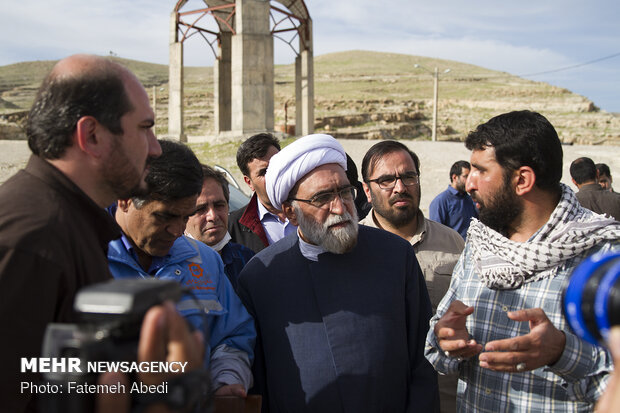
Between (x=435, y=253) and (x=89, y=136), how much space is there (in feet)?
8.11

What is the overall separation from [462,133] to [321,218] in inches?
1633

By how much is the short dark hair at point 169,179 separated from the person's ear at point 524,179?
4.91 ft

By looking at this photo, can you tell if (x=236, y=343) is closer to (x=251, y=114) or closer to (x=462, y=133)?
(x=251, y=114)

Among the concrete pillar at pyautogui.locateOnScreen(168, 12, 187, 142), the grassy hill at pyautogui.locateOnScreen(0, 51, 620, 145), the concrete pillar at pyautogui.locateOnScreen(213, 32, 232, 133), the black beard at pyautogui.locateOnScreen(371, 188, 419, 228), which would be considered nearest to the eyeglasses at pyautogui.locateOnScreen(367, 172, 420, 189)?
the black beard at pyautogui.locateOnScreen(371, 188, 419, 228)

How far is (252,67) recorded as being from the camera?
1766 cm

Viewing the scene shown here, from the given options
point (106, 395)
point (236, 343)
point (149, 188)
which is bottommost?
point (236, 343)

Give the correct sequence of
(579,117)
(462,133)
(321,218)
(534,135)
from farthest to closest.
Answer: (579,117) → (462,133) → (321,218) → (534,135)

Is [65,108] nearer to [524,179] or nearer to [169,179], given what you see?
[169,179]

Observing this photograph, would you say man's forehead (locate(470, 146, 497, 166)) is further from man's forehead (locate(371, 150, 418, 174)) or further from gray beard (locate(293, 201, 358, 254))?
man's forehead (locate(371, 150, 418, 174))

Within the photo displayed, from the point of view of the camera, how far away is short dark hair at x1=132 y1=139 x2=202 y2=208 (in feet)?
8.04

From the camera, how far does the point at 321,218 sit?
8.74 ft

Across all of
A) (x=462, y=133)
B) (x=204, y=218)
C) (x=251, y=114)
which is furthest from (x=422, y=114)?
(x=204, y=218)

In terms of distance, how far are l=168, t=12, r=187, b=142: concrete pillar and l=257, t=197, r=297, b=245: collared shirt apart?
16805 mm

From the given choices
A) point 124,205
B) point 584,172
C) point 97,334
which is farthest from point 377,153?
point 584,172
